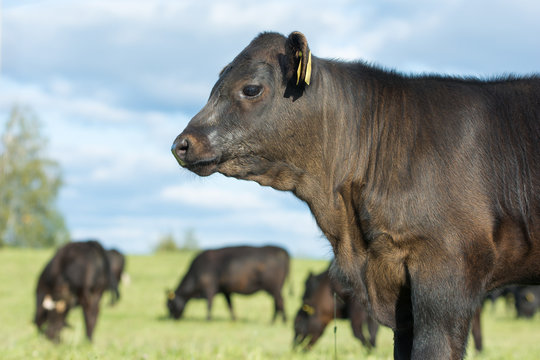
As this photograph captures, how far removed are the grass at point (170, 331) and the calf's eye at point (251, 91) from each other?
3.27 meters

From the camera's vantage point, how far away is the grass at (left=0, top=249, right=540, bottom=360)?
7.35 m

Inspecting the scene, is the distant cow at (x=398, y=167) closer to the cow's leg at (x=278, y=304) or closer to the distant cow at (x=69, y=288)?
the distant cow at (x=69, y=288)

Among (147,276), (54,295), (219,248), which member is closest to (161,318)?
(219,248)

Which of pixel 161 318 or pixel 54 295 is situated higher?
pixel 54 295

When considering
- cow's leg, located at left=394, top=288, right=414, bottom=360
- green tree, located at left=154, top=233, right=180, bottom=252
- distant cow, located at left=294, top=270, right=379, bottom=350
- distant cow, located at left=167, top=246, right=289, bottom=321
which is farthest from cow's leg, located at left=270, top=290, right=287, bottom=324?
green tree, located at left=154, top=233, right=180, bottom=252

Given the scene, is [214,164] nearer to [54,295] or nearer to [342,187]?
[342,187]

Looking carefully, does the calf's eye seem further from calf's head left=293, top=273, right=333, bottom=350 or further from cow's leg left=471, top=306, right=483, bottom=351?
cow's leg left=471, top=306, right=483, bottom=351

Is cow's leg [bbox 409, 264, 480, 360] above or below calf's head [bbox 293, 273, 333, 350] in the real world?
above

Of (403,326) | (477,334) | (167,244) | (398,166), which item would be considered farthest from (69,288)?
(167,244)

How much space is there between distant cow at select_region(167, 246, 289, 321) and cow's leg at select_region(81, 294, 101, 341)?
24.5 feet

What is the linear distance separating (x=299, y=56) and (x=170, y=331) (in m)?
14.5

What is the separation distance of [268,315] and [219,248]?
324cm

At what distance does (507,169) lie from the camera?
13.0ft

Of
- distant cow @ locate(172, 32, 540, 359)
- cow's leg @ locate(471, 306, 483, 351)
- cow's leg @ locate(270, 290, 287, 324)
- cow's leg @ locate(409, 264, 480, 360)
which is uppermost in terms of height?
distant cow @ locate(172, 32, 540, 359)
